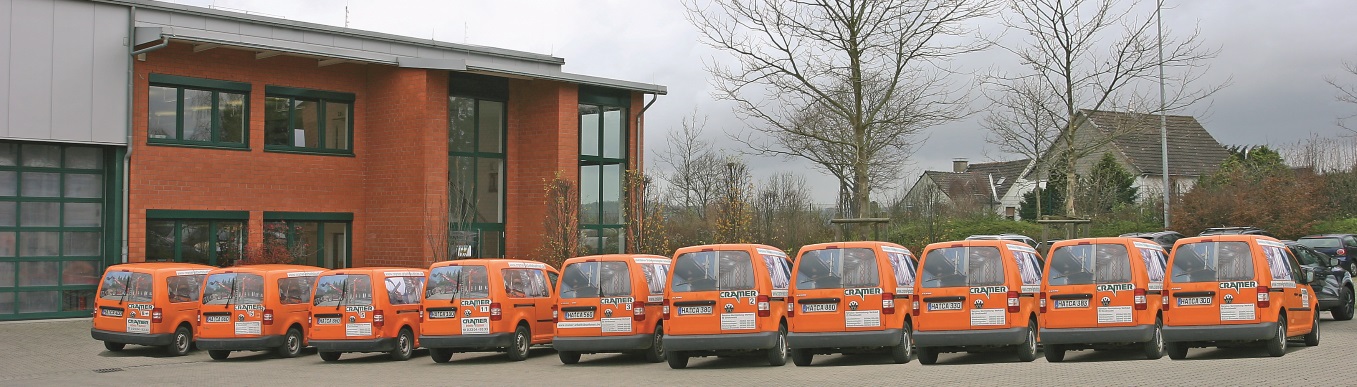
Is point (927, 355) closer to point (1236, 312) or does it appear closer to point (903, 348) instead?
point (903, 348)

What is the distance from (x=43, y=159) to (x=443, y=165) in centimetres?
850

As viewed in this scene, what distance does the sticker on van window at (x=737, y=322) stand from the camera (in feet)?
51.7

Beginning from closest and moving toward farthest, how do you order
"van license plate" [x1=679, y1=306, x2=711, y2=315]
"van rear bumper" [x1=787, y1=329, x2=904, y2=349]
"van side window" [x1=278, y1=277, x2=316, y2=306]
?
1. "van rear bumper" [x1=787, y1=329, x2=904, y2=349]
2. "van license plate" [x1=679, y1=306, x2=711, y2=315]
3. "van side window" [x1=278, y1=277, x2=316, y2=306]

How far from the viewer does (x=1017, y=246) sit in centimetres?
1578

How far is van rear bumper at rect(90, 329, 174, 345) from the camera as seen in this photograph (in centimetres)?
1959

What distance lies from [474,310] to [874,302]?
605 cm

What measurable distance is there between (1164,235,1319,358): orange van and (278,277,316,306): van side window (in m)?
13.4

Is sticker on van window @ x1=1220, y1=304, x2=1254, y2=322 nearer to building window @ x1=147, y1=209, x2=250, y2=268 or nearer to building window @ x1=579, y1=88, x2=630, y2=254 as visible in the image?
building window @ x1=579, y1=88, x2=630, y2=254

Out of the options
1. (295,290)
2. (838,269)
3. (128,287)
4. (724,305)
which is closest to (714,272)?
(724,305)

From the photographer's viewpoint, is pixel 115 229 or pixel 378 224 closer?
pixel 115 229

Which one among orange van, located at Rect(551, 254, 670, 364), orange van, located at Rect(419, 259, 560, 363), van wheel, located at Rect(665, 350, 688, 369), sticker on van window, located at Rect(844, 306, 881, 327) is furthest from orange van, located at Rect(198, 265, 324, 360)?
sticker on van window, located at Rect(844, 306, 881, 327)

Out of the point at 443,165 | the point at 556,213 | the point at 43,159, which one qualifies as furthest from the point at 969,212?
the point at 43,159

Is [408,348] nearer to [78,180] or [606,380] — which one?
[606,380]

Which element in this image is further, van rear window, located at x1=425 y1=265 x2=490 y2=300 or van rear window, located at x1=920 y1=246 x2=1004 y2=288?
van rear window, located at x1=425 y1=265 x2=490 y2=300
